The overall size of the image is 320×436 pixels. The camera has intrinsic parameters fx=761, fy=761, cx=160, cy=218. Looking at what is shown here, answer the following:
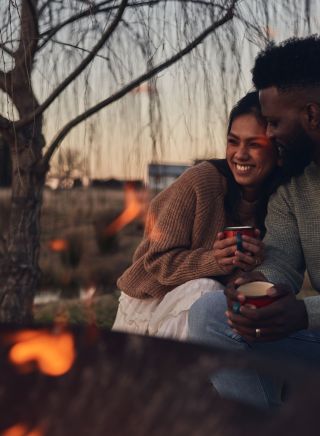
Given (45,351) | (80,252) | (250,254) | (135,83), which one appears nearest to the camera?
(45,351)

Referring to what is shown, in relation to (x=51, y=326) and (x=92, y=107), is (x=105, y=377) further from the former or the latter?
(x=92, y=107)

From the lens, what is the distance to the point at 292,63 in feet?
7.61

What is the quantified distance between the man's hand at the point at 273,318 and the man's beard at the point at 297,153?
51 cm

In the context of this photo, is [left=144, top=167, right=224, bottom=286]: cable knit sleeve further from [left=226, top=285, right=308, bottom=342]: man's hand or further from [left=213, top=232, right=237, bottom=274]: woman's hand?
[left=226, top=285, right=308, bottom=342]: man's hand

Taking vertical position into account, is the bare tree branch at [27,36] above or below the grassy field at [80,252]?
above

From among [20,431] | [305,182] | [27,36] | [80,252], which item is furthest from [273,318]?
[80,252]

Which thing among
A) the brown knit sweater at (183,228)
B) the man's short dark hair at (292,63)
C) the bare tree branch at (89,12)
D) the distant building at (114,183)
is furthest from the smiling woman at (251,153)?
the bare tree branch at (89,12)

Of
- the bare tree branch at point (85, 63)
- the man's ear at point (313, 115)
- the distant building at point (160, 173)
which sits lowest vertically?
the distant building at point (160, 173)

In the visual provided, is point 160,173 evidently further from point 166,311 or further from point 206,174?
A: point 166,311

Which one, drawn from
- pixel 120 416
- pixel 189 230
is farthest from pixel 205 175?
pixel 120 416

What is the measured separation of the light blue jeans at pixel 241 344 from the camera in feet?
6.56

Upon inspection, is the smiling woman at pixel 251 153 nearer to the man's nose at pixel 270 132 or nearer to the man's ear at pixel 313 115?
the man's nose at pixel 270 132

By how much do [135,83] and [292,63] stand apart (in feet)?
1.59

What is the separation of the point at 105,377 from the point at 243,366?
1.13ft
